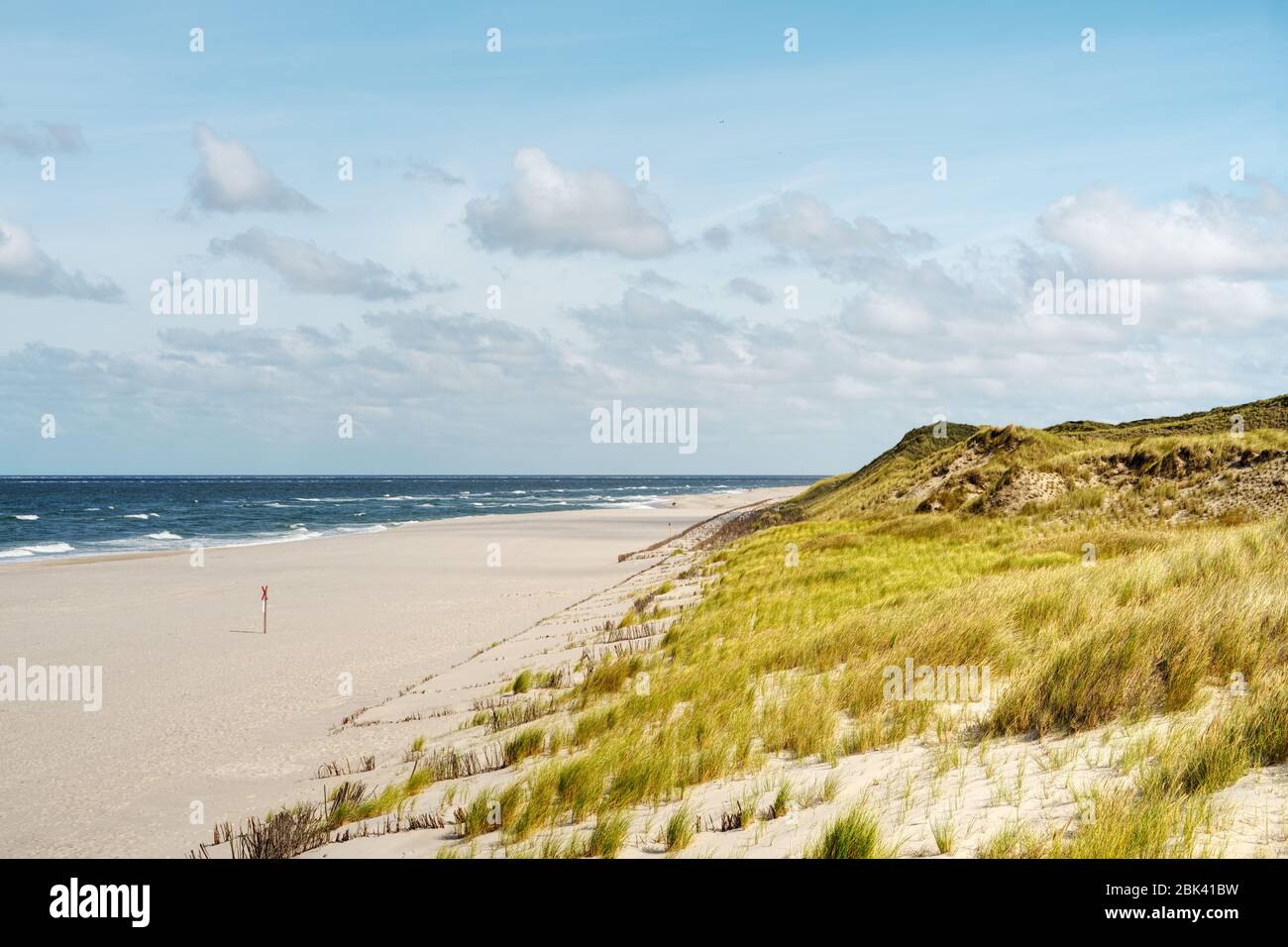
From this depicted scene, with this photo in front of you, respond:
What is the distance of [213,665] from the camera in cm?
1538

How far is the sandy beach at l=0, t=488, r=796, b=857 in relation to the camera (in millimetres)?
8477

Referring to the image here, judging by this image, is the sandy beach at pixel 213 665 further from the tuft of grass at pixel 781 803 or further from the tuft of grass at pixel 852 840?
the tuft of grass at pixel 852 840

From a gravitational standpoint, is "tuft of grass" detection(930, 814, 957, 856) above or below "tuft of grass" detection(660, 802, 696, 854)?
above

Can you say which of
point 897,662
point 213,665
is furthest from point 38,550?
point 897,662

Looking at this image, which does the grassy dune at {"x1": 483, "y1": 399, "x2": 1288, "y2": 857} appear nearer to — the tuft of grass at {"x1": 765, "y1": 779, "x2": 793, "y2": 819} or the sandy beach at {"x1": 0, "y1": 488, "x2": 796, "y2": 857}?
the tuft of grass at {"x1": 765, "y1": 779, "x2": 793, "y2": 819}

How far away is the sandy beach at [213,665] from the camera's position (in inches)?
334

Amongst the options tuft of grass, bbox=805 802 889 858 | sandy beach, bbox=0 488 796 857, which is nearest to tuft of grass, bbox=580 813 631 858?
tuft of grass, bbox=805 802 889 858

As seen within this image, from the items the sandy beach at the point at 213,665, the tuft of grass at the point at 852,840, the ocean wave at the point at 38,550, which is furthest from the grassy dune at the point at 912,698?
the ocean wave at the point at 38,550

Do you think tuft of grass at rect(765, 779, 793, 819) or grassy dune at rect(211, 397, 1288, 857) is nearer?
grassy dune at rect(211, 397, 1288, 857)

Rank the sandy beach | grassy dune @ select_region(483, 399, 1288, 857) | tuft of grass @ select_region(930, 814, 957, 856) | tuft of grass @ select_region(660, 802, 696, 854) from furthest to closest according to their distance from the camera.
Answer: the sandy beach, tuft of grass @ select_region(660, 802, 696, 854), grassy dune @ select_region(483, 399, 1288, 857), tuft of grass @ select_region(930, 814, 957, 856)

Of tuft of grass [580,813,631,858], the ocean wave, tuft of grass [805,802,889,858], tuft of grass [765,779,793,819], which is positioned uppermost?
tuft of grass [805,802,889,858]
